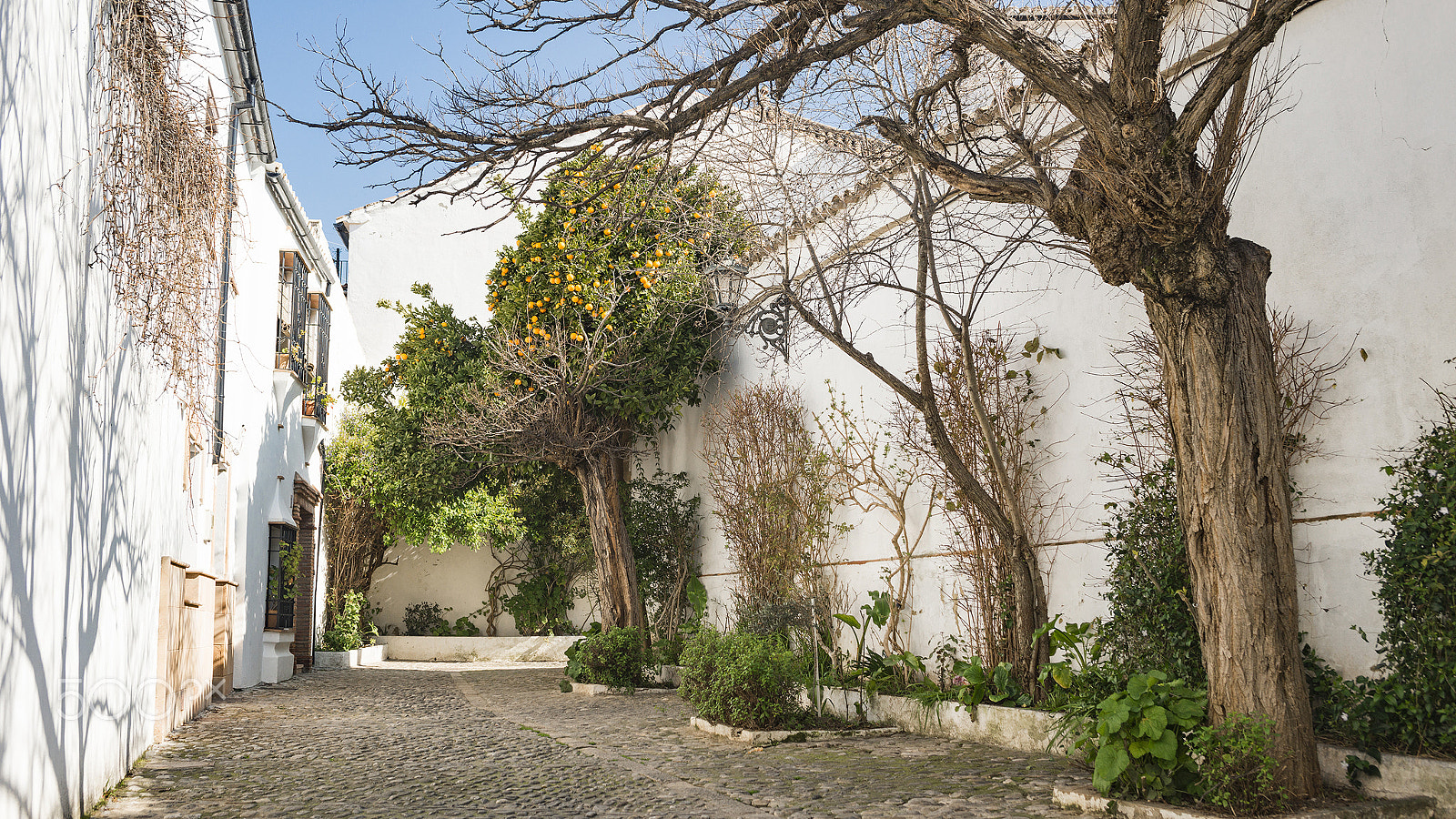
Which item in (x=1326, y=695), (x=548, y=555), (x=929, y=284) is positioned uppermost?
(x=929, y=284)

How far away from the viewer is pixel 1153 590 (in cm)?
541

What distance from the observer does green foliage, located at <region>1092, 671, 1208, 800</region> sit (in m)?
4.38

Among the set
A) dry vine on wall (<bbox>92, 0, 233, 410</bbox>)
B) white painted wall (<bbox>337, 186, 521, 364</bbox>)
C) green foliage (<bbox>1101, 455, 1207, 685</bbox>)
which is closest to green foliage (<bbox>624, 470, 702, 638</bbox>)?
white painted wall (<bbox>337, 186, 521, 364</bbox>)

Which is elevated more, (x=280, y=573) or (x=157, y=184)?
(x=157, y=184)

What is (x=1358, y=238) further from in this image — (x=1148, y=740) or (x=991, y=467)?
(x=991, y=467)

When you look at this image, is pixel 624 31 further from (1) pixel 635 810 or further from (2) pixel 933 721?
(2) pixel 933 721

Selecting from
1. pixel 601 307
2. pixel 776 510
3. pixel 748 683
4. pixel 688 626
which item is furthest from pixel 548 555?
pixel 748 683

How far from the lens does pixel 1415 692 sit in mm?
4238

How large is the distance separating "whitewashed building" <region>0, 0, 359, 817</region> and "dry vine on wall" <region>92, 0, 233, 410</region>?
0.04 metres

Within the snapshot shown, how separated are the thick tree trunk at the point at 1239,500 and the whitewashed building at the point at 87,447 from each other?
4.62 metres

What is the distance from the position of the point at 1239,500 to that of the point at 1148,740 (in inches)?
45.5

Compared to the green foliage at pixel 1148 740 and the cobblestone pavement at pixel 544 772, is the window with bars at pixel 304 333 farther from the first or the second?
the green foliage at pixel 1148 740

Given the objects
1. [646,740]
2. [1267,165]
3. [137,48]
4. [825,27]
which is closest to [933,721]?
[646,740]

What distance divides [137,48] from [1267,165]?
581 cm
